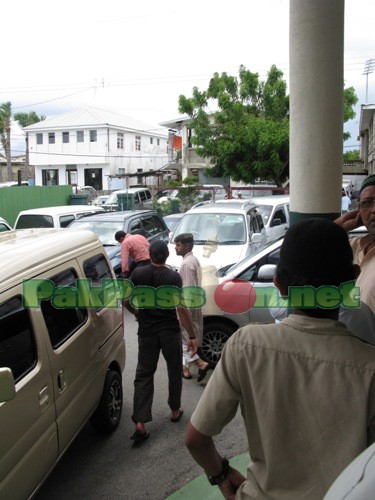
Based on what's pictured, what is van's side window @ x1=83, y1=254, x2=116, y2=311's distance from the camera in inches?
154

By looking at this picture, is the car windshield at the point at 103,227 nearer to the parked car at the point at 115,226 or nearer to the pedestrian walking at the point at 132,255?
the parked car at the point at 115,226

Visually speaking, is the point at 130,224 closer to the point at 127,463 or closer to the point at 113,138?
the point at 127,463

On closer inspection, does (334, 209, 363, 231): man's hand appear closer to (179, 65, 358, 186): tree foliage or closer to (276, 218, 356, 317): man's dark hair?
(276, 218, 356, 317): man's dark hair

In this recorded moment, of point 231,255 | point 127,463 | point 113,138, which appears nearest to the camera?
point 127,463

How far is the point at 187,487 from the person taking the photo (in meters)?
3.36

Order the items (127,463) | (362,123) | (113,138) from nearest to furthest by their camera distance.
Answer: (127,463) → (362,123) → (113,138)

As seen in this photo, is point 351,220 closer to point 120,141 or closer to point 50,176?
point 120,141

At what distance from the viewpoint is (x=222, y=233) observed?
9156 mm

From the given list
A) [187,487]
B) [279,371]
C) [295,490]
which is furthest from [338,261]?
[187,487]

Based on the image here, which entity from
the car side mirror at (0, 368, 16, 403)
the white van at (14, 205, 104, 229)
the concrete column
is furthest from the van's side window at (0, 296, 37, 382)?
the white van at (14, 205, 104, 229)

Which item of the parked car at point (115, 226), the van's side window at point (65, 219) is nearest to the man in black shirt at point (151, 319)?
the parked car at point (115, 226)

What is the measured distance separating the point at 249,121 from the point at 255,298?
1527 cm

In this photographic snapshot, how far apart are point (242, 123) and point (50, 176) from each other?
30021 mm

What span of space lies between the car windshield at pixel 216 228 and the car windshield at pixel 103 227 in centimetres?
149
